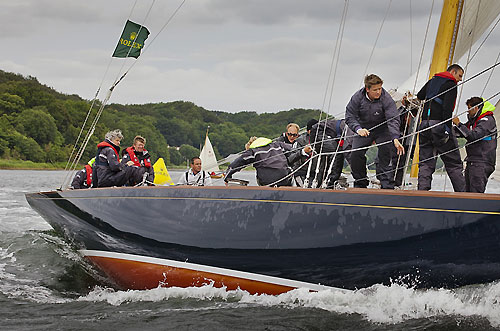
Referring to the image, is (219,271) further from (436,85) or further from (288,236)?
(436,85)

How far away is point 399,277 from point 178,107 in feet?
296

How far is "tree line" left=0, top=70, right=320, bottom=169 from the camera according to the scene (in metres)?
53.9

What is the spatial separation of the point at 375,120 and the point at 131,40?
3364 millimetres

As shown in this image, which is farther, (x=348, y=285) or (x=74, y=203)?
(x=74, y=203)

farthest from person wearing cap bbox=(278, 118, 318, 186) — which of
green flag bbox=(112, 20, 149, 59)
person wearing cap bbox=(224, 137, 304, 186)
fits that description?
green flag bbox=(112, 20, 149, 59)

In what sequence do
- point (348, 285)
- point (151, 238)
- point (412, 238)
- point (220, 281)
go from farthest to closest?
1. point (151, 238)
2. point (220, 281)
3. point (348, 285)
4. point (412, 238)

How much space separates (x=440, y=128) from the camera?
5.21 m

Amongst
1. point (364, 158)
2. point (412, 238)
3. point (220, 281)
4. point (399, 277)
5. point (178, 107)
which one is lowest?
point (220, 281)

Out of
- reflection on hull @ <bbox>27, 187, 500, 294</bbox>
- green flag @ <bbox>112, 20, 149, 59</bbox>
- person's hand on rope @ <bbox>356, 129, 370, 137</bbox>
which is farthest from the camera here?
green flag @ <bbox>112, 20, 149, 59</bbox>

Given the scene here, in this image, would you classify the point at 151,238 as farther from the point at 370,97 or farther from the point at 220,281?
the point at 370,97

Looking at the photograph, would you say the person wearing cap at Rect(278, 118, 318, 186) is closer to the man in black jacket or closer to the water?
the man in black jacket

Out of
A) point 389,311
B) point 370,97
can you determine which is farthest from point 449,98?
point 389,311

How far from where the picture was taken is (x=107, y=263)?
6031 mm

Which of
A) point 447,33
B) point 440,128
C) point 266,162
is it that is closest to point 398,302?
point 440,128
